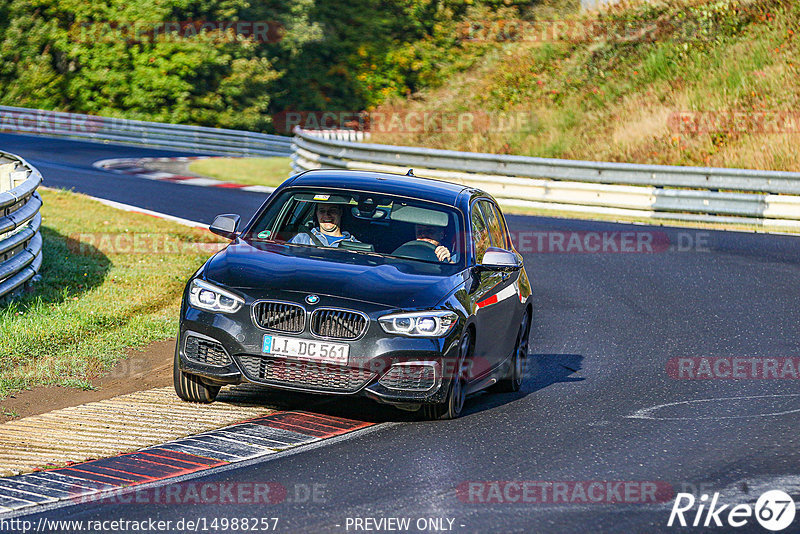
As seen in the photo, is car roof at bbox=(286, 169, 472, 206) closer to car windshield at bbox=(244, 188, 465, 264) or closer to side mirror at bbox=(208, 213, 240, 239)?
car windshield at bbox=(244, 188, 465, 264)

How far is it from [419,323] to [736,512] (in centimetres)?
258

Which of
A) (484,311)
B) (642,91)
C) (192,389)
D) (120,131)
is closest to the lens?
(192,389)

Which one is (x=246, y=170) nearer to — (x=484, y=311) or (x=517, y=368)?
(x=517, y=368)

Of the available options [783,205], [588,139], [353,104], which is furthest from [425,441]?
[353,104]

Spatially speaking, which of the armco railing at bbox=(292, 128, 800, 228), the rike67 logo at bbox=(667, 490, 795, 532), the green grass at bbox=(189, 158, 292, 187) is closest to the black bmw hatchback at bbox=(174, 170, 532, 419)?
the rike67 logo at bbox=(667, 490, 795, 532)

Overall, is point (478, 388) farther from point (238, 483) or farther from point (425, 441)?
point (238, 483)

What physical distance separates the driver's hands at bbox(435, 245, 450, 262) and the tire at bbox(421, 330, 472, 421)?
798mm

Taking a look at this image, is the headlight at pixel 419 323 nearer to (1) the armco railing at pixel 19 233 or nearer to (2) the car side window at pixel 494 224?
(2) the car side window at pixel 494 224

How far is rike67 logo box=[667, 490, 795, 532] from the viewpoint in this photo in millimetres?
5809

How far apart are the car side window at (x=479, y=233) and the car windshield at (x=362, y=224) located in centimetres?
19

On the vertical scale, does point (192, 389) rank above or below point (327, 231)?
below

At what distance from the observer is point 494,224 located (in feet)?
33.5

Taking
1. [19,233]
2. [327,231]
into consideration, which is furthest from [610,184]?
[327,231]

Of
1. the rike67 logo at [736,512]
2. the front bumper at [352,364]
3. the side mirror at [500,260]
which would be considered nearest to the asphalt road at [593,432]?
the rike67 logo at [736,512]
